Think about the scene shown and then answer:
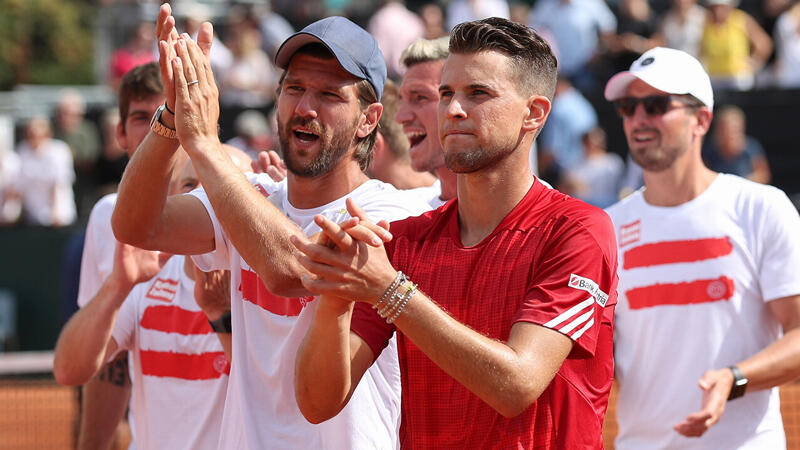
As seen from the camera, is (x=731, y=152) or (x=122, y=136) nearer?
A: (x=122, y=136)

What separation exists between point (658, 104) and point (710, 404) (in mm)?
1669

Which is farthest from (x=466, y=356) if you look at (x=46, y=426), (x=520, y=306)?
(x=46, y=426)

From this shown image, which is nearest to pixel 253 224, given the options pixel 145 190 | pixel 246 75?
pixel 145 190

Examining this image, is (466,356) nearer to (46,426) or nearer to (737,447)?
(737,447)

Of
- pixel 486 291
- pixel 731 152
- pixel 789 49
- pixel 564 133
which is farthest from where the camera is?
pixel 789 49

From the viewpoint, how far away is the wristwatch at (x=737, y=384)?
4.66m

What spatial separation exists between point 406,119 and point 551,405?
7.94ft

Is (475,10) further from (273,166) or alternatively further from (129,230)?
(129,230)

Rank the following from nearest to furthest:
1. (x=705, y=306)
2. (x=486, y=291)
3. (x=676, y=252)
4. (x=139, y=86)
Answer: (x=486, y=291), (x=705, y=306), (x=676, y=252), (x=139, y=86)

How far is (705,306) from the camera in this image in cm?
511

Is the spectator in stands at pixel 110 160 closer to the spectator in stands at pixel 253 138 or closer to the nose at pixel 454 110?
the spectator in stands at pixel 253 138

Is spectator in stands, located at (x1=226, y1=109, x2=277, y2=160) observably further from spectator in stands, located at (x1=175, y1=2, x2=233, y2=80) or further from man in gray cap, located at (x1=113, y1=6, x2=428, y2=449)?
man in gray cap, located at (x1=113, y1=6, x2=428, y2=449)

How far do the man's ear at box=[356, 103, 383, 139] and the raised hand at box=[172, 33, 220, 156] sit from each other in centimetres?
59

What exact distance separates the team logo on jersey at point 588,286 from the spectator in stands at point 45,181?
1281 centimetres
